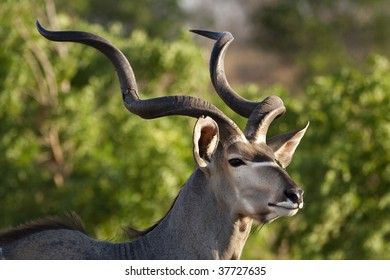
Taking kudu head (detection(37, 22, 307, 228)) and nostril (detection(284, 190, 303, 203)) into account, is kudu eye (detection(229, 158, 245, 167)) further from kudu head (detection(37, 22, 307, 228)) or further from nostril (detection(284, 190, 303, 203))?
nostril (detection(284, 190, 303, 203))

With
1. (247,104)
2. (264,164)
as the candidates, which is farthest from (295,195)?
(247,104)

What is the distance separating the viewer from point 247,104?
7.49m

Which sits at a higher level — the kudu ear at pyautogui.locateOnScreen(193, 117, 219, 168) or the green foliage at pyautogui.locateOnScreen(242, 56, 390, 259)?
the kudu ear at pyautogui.locateOnScreen(193, 117, 219, 168)

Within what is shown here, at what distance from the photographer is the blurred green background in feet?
50.1

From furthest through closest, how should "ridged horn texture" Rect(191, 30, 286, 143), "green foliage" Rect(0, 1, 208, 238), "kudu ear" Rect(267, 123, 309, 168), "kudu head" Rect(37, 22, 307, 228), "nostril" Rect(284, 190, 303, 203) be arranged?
"green foliage" Rect(0, 1, 208, 238), "kudu ear" Rect(267, 123, 309, 168), "ridged horn texture" Rect(191, 30, 286, 143), "kudu head" Rect(37, 22, 307, 228), "nostril" Rect(284, 190, 303, 203)

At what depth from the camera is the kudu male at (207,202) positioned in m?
6.87

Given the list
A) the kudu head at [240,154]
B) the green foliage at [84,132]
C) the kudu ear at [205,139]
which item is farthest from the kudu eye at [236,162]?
the green foliage at [84,132]

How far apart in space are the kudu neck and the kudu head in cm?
5

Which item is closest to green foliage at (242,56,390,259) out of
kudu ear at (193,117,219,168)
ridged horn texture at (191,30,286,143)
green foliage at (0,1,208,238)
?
green foliage at (0,1,208,238)

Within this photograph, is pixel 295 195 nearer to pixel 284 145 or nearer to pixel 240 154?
pixel 240 154

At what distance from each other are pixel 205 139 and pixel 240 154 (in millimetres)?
239

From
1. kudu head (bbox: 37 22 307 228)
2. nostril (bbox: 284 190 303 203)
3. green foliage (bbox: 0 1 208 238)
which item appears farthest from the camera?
green foliage (bbox: 0 1 208 238)

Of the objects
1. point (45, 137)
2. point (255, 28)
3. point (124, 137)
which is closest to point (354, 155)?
point (124, 137)

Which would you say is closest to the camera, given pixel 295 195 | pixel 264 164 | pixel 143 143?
pixel 295 195
